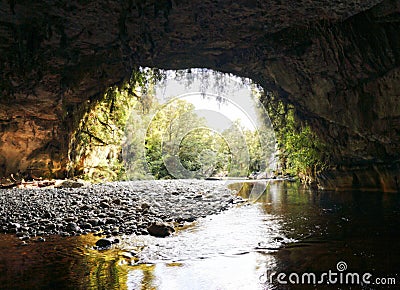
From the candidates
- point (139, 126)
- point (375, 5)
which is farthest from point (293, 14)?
point (139, 126)

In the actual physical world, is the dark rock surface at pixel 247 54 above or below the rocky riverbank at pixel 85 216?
above

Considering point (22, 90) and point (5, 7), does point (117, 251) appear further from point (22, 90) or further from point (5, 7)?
point (22, 90)

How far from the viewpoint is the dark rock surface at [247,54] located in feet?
21.5

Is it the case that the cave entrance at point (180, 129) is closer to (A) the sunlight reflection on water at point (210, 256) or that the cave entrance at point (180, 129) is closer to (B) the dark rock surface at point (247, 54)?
(B) the dark rock surface at point (247, 54)

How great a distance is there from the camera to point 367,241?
381cm

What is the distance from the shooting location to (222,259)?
3305mm

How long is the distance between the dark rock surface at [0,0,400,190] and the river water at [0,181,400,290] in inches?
161

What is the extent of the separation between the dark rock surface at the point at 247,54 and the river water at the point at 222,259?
4077 mm

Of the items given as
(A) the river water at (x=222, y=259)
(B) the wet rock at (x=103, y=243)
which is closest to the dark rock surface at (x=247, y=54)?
(A) the river water at (x=222, y=259)

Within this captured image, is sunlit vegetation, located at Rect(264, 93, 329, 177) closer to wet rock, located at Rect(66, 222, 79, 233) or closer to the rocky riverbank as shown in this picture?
the rocky riverbank

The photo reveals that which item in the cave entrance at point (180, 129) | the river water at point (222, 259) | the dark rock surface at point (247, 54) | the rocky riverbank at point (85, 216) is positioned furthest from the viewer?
the cave entrance at point (180, 129)

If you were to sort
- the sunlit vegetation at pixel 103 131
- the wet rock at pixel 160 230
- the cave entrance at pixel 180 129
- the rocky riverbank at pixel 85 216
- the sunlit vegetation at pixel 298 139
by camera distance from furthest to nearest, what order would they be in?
the sunlit vegetation at pixel 103 131
the sunlit vegetation at pixel 298 139
the cave entrance at pixel 180 129
the rocky riverbank at pixel 85 216
the wet rock at pixel 160 230

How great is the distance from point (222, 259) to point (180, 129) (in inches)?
651

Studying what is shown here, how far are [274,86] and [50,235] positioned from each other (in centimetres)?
842
